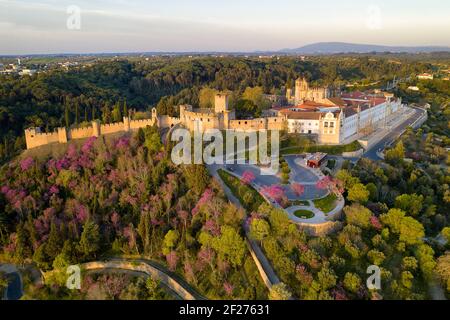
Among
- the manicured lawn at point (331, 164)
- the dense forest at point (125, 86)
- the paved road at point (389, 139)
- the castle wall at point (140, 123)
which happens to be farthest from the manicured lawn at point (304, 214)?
the castle wall at point (140, 123)

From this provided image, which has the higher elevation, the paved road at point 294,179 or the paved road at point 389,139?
the paved road at point 389,139

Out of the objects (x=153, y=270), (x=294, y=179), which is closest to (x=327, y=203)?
(x=294, y=179)

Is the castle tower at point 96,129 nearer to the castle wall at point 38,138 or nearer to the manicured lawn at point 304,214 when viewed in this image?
the castle wall at point 38,138

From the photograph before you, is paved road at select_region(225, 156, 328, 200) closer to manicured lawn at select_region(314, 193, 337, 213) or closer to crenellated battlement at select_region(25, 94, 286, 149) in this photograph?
manicured lawn at select_region(314, 193, 337, 213)

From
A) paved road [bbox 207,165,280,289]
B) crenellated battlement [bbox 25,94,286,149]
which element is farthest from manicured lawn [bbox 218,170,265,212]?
crenellated battlement [bbox 25,94,286,149]

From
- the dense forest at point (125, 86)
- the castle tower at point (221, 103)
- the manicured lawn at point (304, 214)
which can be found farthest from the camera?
the dense forest at point (125, 86)

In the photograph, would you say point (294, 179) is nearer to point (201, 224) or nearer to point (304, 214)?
point (304, 214)
